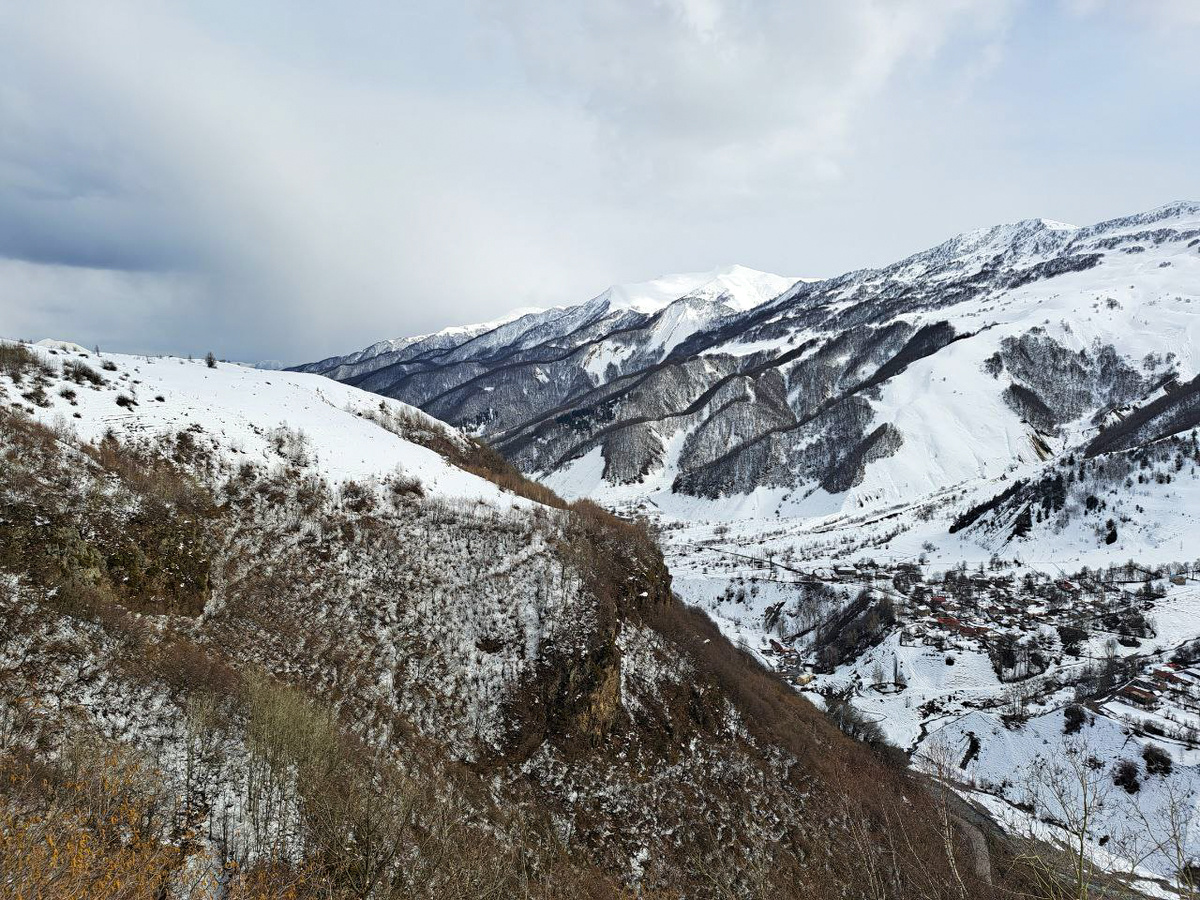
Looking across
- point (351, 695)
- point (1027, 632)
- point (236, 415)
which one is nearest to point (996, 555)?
point (1027, 632)

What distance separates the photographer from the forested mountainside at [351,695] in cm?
1309

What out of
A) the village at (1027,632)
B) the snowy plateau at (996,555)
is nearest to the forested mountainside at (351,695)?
the snowy plateau at (996,555)

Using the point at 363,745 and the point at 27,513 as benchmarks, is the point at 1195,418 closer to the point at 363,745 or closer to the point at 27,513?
the point at 363,745

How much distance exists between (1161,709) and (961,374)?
15524cm

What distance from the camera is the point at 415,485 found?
3180 centimetres

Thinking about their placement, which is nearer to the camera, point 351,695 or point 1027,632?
point 351,695

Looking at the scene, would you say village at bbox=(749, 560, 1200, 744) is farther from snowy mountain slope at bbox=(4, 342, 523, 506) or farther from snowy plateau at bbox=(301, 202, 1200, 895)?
snowy mountain slope at bbox=(4, 342, 523, 506)

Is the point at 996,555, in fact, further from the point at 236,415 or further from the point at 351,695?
the point at 236,415

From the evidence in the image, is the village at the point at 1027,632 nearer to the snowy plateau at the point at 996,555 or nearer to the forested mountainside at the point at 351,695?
the snowy plateau at the point at 996,555

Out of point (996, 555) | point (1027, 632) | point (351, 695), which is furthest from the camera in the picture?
point (996, 555)

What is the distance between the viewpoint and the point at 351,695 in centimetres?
2170

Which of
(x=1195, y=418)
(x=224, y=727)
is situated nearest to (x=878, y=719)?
(x=224, y=727)

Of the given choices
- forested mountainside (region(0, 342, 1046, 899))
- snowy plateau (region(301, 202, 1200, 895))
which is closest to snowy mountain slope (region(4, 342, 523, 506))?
forested mountainside (region(0, 342, 1046, 899))

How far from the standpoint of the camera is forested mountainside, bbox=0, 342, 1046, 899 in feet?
43.0
